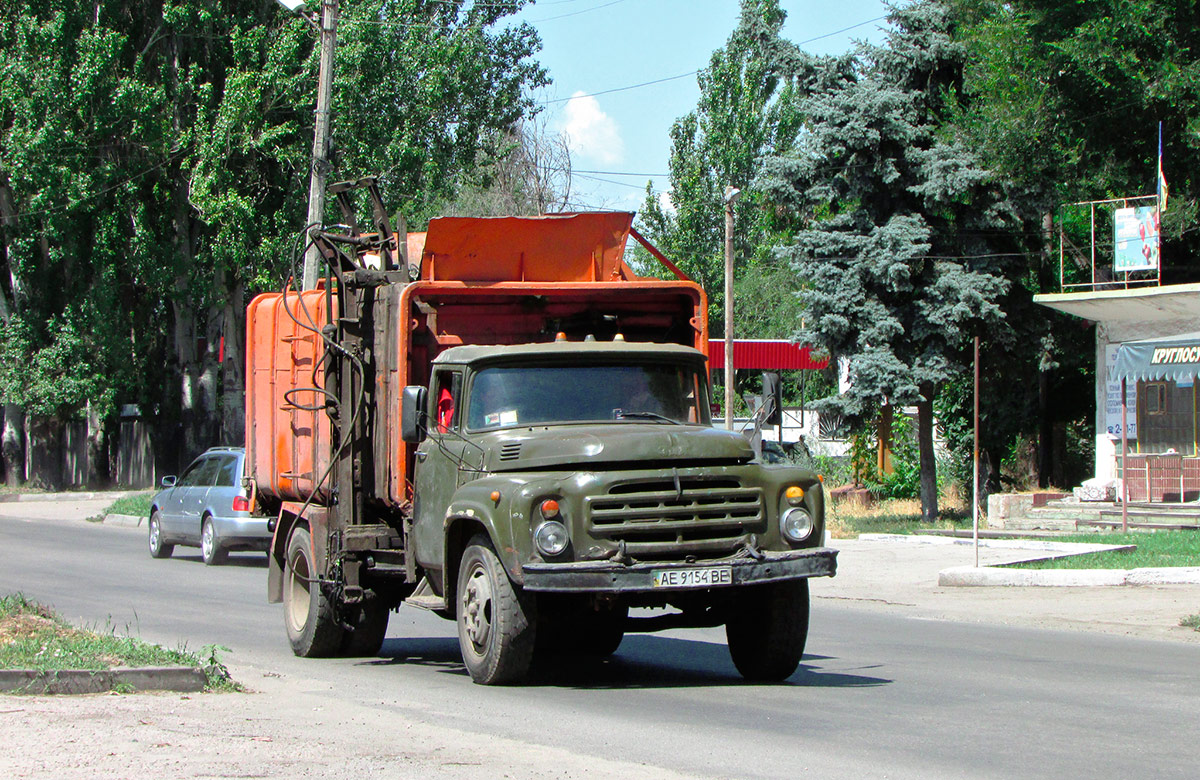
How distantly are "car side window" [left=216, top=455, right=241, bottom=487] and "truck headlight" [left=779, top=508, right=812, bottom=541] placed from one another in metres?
13.4

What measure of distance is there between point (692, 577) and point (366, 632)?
12.5ft

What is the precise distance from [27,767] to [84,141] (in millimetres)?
31374

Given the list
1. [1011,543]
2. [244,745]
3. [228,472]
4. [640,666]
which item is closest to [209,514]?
[228,472]

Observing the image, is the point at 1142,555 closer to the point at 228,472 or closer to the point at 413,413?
the point at 413,413

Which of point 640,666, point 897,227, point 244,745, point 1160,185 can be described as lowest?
point 640,666

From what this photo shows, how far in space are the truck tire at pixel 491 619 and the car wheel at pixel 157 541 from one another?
47.3 feet

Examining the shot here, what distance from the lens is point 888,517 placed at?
88.0 feet

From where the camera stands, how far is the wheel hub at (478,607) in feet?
28.7

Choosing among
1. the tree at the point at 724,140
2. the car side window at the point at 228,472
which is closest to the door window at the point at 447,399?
the car side window at the point at 228,472

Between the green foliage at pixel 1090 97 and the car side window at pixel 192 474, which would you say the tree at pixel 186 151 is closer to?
the car side window at pixel 192 474

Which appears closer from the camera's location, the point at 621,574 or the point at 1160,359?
the point at 621,574

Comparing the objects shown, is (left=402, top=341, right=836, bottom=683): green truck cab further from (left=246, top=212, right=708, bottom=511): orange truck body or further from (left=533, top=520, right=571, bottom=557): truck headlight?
(left=246, top=212, right=708, bottom=511): orange truck body

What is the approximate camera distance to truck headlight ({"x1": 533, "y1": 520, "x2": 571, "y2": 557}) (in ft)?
27.1

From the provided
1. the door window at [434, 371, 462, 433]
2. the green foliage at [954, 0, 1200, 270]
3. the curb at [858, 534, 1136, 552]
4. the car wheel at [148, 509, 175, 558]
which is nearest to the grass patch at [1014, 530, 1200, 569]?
the curb at [858, 534, 1136, 552]
